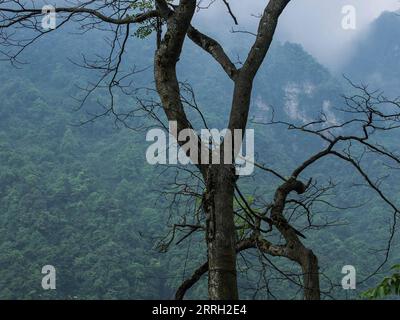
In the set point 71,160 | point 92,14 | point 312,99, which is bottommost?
point 92,14

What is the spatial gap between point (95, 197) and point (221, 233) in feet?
119

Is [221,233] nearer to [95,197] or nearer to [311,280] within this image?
[311,280]

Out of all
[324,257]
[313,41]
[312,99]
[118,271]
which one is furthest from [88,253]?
[313,41]

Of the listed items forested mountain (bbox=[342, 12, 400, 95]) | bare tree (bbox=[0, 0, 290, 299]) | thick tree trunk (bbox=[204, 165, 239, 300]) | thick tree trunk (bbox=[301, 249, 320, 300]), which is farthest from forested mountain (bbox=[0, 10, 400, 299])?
forested mountain (bbox=[342, 12, 400, 95])

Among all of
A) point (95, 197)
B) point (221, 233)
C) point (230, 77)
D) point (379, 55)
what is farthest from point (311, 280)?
point (379, 55)

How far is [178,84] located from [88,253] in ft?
96.5

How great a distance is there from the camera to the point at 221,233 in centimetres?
223

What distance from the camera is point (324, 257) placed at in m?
29.1

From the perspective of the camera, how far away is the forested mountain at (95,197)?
92.9 ft

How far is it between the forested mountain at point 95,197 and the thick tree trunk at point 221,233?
9.47 metres

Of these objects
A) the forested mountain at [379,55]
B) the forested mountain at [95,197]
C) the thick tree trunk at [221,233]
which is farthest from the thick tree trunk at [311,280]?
the forested mountain at [379,55]

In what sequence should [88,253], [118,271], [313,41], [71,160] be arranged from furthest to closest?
[313,41], [71,160], [88,253], [118,271]

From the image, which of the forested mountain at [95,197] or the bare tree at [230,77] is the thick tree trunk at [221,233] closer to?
the bare tree at [230,77]
